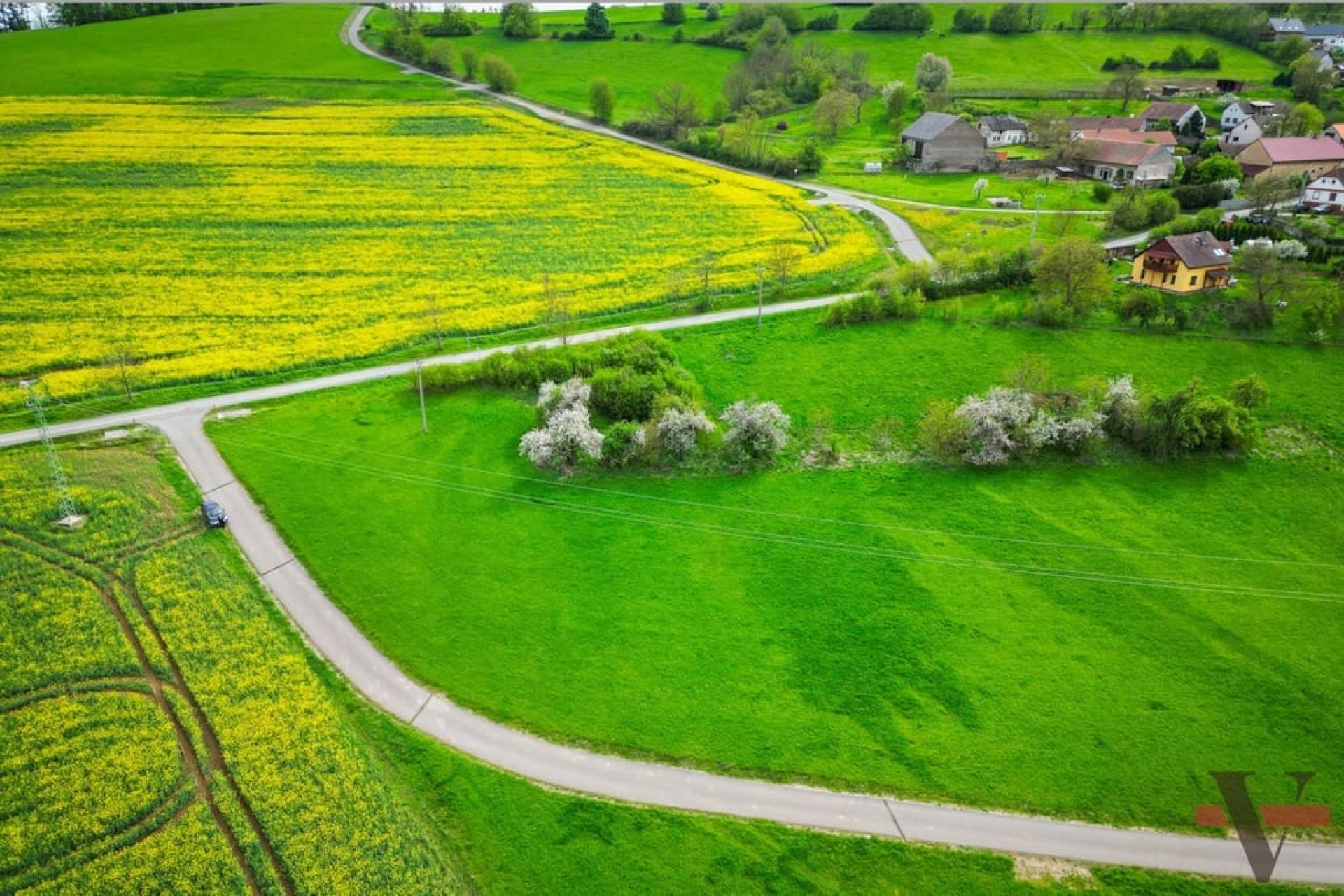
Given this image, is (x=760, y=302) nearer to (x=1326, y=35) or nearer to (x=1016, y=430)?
(x=1016, y=430)

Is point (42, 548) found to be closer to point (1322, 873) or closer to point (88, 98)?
point (1322, 873)

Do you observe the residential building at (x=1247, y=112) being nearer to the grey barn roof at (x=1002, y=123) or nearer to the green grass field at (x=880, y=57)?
the green grass field at (x=880, y=57)

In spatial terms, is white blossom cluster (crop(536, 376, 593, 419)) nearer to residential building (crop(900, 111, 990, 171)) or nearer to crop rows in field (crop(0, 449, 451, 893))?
crop rows in field (crop(0, 449, 451, 893))

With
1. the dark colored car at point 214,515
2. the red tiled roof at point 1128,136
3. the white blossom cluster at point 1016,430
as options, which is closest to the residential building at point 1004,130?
the red tiled roof at point 1128,136

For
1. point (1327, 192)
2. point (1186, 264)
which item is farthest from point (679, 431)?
point (1327, 192)

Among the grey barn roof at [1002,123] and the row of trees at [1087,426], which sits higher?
the grey barn roof at [1002,123]

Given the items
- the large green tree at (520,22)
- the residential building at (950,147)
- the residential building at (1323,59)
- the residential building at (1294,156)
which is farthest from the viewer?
Answer: the large green tree at (520,22)

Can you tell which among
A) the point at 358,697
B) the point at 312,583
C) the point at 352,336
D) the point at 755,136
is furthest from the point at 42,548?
the point at 755,136
